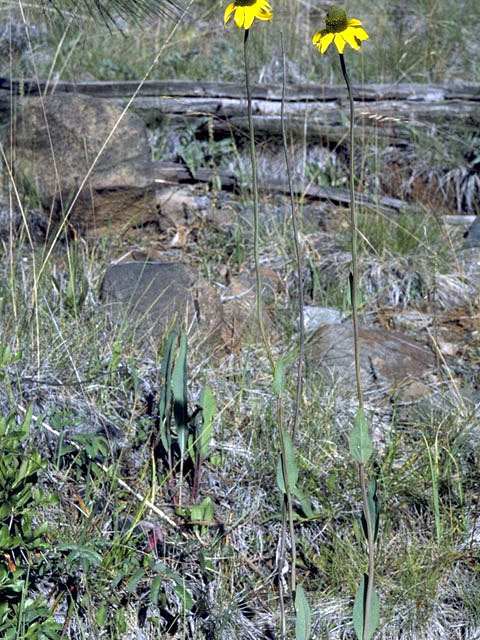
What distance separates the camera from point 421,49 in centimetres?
486

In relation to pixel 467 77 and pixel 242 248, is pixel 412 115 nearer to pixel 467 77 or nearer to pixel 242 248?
pixel 467 77

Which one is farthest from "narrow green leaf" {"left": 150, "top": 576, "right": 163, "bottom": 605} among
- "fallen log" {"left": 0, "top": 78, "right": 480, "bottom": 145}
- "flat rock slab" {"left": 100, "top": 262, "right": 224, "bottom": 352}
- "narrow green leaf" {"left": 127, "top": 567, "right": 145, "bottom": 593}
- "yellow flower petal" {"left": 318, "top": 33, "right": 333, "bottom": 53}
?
"fallen log" {"left": 0, "top": 78, "right": 480, "bottom": 145}

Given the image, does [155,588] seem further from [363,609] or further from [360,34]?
[360,34]

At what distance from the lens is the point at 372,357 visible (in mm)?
2811

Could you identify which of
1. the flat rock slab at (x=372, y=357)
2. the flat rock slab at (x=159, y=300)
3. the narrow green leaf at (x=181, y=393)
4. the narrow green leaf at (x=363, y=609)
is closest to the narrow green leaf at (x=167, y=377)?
the narrow green leaf at (x=181, y=393)

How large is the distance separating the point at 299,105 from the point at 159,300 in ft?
6.08

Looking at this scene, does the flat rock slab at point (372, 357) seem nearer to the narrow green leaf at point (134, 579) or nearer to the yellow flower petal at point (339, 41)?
the narrow green leaf at point (134, 579)

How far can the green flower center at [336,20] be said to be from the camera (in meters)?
1.24

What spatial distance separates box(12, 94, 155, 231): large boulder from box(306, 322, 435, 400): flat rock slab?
3.96ft

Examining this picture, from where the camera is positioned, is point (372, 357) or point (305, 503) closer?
point (305, 503)

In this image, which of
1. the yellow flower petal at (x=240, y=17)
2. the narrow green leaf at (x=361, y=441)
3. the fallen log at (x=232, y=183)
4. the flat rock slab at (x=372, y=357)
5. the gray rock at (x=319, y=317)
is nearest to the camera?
the yellow flower petal at (x=240, y=17)

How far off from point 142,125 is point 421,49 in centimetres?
212

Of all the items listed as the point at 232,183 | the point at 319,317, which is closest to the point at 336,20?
the point at 319,317

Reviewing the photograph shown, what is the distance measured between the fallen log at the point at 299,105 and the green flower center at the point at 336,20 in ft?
9.42
